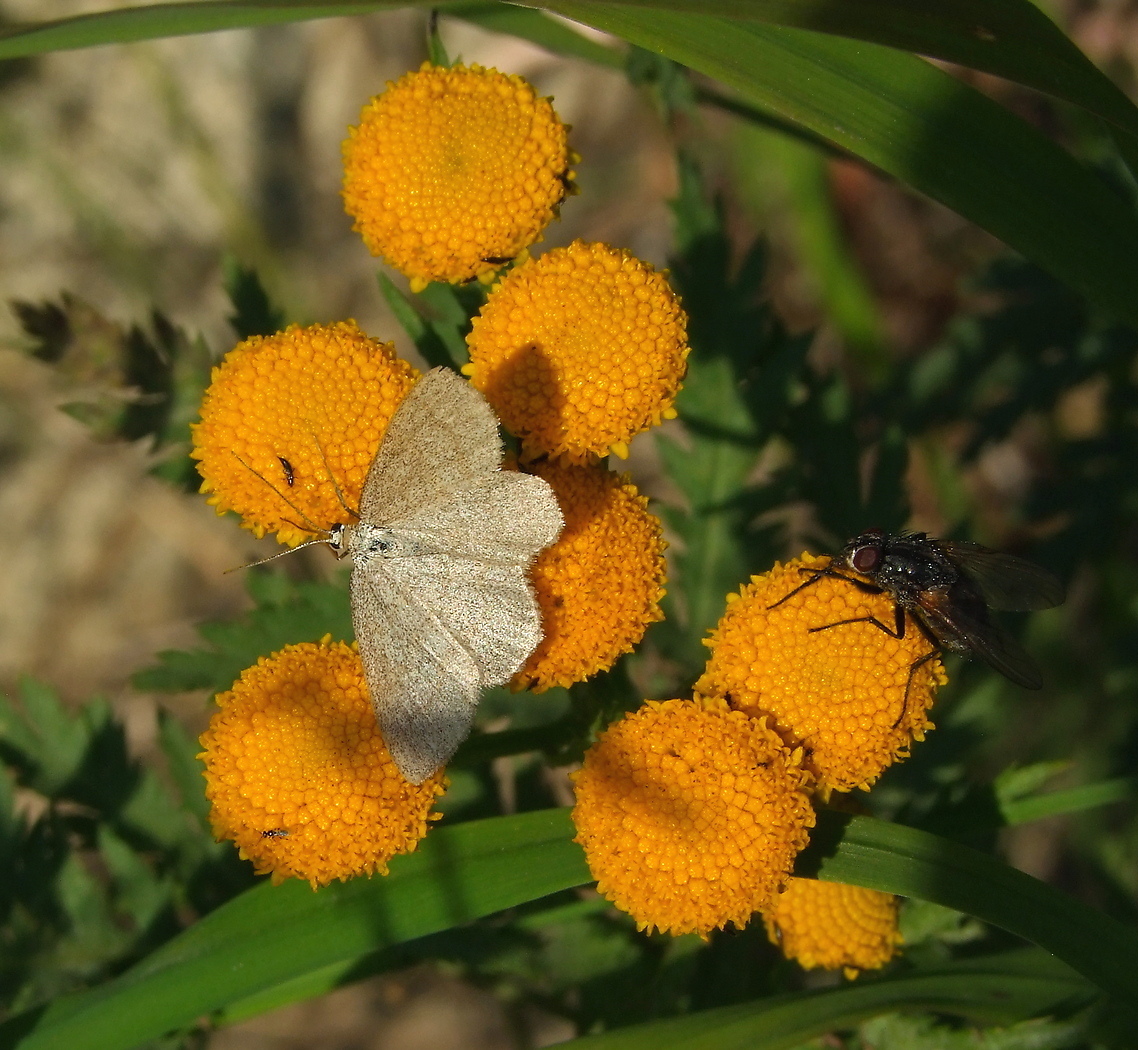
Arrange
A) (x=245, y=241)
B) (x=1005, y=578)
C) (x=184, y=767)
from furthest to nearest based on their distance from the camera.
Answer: (x=245, y=241), (x=184, y=767), (x=1005, y=578)

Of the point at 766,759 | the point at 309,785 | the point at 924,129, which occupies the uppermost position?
the point at 924,129

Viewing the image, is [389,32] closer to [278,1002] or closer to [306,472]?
[306,472]

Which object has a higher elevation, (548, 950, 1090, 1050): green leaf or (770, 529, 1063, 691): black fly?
(770, 529, 1063, 691): black fly

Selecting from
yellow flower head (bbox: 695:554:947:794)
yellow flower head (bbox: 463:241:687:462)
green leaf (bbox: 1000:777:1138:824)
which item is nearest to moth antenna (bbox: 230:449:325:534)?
yellow flower head (bbox: 463:241:687:462)

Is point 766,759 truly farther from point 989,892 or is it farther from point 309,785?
point 309,785

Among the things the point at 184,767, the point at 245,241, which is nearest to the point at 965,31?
the point at 184,767

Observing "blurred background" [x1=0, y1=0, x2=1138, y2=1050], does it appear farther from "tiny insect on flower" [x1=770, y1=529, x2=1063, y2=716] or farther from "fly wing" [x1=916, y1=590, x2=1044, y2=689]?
"fly wing" [x1=916, y1=590, x2=1044, y2=689]

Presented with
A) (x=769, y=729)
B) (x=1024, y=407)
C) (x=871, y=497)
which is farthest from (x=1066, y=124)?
(x=769, y=729)
